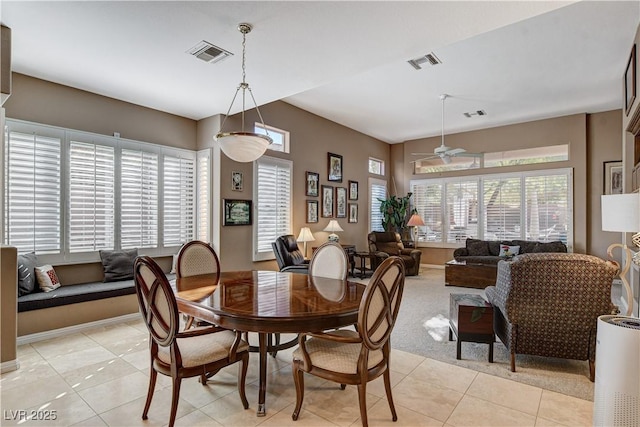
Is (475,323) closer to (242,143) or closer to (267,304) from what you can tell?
(267,304)

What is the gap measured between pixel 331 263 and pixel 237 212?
2583mm

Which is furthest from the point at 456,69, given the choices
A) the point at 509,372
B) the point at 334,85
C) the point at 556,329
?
the point at 509,372

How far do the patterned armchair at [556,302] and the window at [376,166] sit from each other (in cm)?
623

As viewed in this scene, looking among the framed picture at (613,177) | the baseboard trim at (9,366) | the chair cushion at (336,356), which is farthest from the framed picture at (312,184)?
the framed picture at (613,177)

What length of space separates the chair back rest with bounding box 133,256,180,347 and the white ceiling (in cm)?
198

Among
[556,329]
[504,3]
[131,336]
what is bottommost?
[131,336]

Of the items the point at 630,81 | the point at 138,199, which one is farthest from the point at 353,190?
the point at 630,81

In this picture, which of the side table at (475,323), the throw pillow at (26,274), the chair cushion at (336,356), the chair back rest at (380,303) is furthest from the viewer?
the throw pillow at (26,274)

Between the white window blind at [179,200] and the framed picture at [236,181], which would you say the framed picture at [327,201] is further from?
the white window blind at [179,200]

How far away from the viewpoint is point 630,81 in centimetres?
408

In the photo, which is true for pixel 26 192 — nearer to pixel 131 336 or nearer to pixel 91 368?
pixel 131 336

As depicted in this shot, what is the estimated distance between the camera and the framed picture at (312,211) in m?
6.64

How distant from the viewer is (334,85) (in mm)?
5324

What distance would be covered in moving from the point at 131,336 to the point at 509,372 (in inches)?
147
